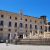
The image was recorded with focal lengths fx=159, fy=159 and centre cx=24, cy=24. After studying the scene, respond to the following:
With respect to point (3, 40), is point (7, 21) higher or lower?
higher

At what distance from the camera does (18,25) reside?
5425 cm

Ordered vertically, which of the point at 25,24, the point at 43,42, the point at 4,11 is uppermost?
the point at 4,11

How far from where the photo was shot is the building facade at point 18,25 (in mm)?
50156

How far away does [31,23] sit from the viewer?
58.2 meters

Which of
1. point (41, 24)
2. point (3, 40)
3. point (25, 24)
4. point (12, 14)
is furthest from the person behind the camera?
point (41, 24)

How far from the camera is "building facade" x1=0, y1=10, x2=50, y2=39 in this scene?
50.2 metres

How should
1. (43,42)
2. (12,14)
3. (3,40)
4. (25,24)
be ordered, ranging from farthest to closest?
(25,24) < (12,14) < (3,40) < (43,42)

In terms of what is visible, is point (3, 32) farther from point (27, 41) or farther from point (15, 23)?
point (27, 41)

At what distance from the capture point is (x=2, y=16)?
50.5m

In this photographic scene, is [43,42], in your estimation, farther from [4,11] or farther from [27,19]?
[27,19]

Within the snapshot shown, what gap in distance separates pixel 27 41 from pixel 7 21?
23.6m

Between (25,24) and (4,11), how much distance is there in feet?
31.7

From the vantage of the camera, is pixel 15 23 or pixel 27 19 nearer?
pixel 15 23

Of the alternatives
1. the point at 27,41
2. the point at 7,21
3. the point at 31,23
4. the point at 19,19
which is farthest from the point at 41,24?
the point at 27,41
